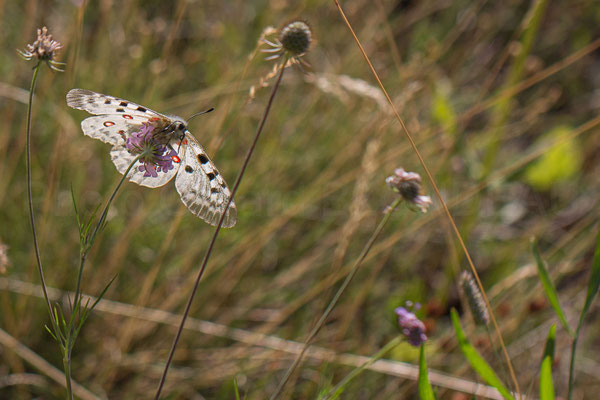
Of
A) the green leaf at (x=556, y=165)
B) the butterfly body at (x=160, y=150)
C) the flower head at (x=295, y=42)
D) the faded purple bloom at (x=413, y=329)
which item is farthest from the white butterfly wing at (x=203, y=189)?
the green leaf at (x=556, y=165)

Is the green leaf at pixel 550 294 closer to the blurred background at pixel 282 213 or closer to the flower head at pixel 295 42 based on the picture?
the blurred background at pixel 282 213

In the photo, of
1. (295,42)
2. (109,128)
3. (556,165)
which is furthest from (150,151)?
(556,165)

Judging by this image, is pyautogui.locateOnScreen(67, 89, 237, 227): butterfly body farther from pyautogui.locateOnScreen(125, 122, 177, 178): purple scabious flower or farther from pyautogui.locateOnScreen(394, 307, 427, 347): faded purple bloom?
pyautogui.locateOnScreen(394, 307, 427, 347): faded purple bloom

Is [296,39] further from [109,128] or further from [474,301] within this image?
[474,301]

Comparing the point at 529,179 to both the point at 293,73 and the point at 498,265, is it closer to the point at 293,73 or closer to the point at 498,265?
the point at 498,265

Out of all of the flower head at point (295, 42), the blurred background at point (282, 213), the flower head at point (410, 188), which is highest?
the flower head at point (295, 42)

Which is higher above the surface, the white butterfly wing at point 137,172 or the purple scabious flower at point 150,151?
the purple scabious flower at point 150,151
